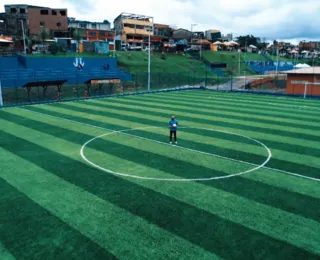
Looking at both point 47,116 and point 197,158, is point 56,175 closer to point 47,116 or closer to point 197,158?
point 197,158

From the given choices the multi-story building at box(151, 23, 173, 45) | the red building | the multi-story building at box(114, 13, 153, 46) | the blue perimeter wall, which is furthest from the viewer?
the multi-story building at box(151, 23, 173, 45)

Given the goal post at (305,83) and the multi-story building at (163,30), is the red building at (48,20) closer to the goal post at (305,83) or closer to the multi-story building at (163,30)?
the multi-story building at (163,30)

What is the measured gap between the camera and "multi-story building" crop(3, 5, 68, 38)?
3327 inches

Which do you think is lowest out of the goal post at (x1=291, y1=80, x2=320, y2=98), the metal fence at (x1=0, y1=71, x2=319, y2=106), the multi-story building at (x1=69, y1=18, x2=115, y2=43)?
the metal fence at (x1=0, y1=71, x2=319, y2=106)

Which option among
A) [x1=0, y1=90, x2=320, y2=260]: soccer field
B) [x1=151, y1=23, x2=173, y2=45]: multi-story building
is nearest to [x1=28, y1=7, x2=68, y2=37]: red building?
[x1=151, y1=23, x2=173, y2=45]: multi-story building

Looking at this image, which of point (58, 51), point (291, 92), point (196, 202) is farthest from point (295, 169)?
point (58, 51)

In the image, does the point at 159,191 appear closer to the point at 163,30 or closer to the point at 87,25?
the point at 87,25

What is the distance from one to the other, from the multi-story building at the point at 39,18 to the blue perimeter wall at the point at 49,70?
128 ft

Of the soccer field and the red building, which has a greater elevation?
the red building

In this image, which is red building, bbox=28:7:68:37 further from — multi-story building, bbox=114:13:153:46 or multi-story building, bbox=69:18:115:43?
multi-story building, bbox=114:13:153:46

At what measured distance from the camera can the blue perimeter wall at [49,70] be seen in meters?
41.5

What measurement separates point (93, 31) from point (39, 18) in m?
18.3

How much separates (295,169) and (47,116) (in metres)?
19.5

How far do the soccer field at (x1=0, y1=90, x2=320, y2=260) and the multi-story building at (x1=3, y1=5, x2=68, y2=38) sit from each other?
73.8 meters
